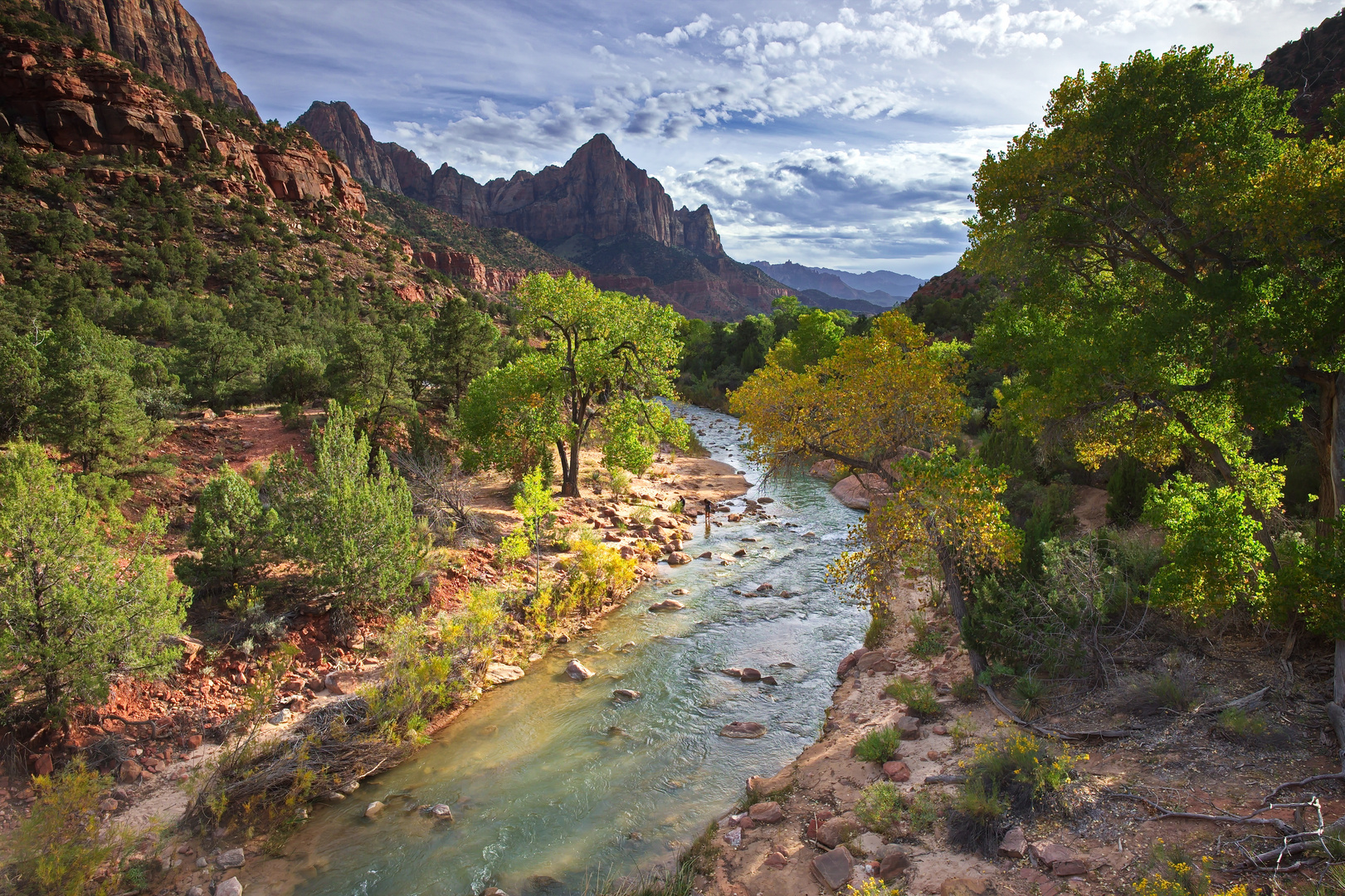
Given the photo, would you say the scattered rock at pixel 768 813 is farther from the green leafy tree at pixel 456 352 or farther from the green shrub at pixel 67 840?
the green leafy tree at pixel 456 352

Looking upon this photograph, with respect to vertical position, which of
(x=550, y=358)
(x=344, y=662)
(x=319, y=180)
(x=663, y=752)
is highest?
(x=319, y=180)

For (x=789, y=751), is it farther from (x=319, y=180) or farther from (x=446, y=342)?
(x=319, y=180)

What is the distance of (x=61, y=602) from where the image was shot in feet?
24.1

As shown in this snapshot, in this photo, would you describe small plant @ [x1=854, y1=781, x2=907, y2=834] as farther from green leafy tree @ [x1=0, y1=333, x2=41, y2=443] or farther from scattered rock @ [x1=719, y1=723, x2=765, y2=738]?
green leafy tree @ [x1=0, y1=333, x2=41, y2=443]

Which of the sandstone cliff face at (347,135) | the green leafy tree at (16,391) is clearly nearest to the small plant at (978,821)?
the green leafy tree at (16,391)

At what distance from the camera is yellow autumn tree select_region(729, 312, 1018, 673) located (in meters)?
8.12

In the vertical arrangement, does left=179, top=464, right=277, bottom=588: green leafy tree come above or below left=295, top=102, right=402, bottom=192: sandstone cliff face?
below

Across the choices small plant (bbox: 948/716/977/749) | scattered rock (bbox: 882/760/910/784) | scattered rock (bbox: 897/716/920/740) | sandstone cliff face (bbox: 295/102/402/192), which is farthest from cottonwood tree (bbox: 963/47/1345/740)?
sandstone cliff face (bbox: 295/102/402/192)

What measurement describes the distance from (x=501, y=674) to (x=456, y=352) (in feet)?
56.7

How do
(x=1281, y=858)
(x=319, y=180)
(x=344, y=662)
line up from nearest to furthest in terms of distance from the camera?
(x=1281, y=858) → (x=344, y=662) → (x=319, y=180)

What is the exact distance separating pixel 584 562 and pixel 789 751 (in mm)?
6763

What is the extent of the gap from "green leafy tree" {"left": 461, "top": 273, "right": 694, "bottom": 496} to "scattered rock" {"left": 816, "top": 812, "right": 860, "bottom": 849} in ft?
41.3

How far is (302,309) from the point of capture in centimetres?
4219

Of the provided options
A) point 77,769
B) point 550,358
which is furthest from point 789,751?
point 550,358
